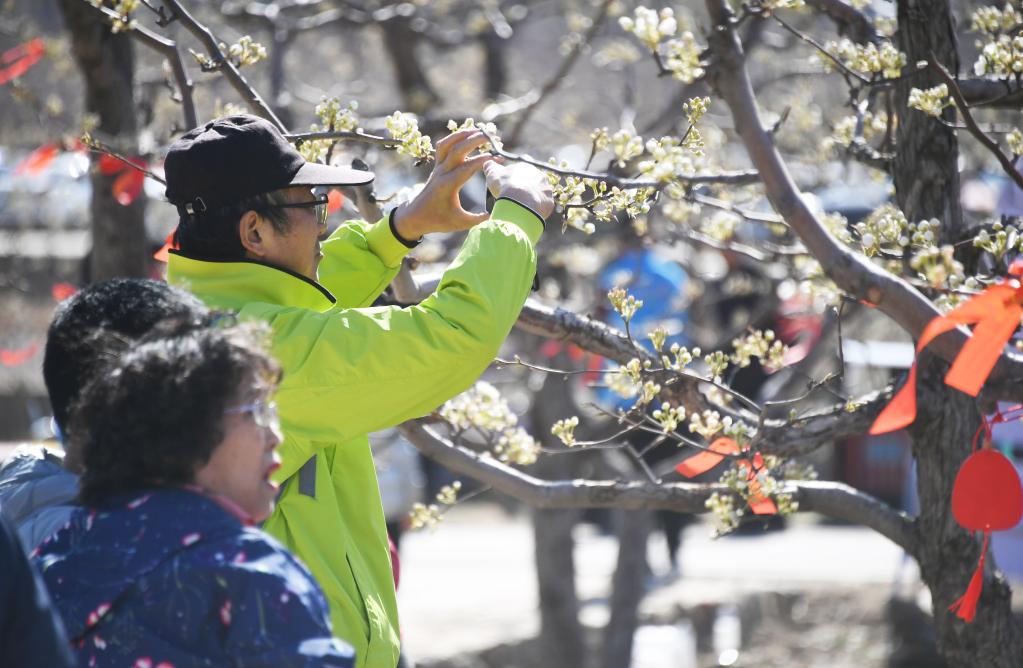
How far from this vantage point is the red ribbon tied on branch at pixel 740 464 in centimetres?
278

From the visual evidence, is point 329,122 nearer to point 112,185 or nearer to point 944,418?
point 944,418

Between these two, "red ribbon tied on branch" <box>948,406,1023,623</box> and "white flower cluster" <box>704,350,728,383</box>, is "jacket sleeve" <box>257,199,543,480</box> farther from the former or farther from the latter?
"red ribbon tied on branch" <box>948,406,1023,623</box>

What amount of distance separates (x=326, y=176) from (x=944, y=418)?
1653mm

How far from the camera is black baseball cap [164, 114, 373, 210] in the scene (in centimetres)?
219

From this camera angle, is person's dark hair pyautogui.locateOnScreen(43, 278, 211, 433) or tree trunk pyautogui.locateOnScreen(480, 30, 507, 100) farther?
tree trunk pyautogui.locateOnScreen(480, 30, 507, 100)

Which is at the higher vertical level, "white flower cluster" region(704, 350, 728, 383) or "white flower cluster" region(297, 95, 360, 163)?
"white flower cluster" region(297, 95, 360, 163)

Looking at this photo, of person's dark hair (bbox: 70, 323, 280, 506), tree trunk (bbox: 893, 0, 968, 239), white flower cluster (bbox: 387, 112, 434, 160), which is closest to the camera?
person's dark hair (bbox: 70, 323, 280, 506)

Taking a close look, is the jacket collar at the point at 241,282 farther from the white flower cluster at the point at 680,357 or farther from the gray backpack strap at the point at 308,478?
the white flower cluster at the point at 680,357

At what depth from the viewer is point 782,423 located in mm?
2902

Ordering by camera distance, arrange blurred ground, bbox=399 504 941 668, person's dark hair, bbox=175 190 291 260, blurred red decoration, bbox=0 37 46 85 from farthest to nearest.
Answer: blurred ground, bbox=399 504 941 668 < blurred red decoration, bbox=0 37 46 85 < person's dark hair, bbox=175 190 291 260

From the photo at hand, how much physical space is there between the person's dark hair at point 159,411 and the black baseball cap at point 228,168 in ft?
2.08

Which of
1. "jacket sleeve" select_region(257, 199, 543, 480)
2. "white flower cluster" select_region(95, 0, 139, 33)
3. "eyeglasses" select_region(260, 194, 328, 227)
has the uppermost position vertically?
"white flower cluster" select_region(95, 0, 139, 33)

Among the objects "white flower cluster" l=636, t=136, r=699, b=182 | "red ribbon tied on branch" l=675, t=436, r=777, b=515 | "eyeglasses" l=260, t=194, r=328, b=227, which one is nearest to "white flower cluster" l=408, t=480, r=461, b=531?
"red ribbon tied on branch" l=675, t=436, r=777, b=515

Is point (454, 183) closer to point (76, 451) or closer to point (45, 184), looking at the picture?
point (76, 451)
